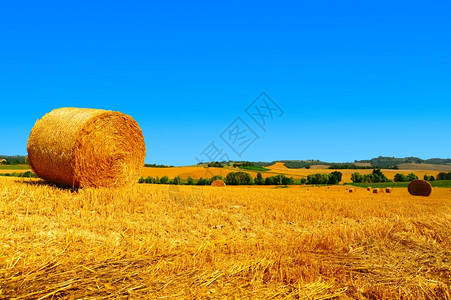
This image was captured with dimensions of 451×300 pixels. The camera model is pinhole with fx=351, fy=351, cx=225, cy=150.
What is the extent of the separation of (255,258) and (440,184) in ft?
122

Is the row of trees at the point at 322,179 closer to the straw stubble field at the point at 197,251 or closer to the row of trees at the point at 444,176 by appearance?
the row of trees at the point at 444,176

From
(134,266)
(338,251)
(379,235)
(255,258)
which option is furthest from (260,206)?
(134,266)

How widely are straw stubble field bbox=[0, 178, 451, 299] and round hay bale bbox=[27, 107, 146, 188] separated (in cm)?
75

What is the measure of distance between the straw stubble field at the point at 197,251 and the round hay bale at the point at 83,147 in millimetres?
752

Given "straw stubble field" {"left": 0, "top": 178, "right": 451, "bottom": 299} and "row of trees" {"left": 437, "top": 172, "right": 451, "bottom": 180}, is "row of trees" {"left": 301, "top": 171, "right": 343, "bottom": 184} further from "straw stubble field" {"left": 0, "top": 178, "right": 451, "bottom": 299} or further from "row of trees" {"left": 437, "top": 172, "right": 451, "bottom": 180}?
"straw stubble field" {"left": 0, "top": 178, "right": 451, "bottom": 299}

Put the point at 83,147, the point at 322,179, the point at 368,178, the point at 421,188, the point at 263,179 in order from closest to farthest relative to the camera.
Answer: the point at 83,147
the point at 421,188
the point at 263,179
the point at 322,179
the point at 368,178

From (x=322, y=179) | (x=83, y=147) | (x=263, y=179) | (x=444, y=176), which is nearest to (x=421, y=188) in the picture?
(x=322, y=179)

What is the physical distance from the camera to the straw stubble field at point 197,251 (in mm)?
4223

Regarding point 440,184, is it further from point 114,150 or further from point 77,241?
point 77,241

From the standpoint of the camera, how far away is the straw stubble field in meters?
4.22

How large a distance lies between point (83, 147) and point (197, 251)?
6.23 metres

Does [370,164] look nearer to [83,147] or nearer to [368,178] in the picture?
[368,178]

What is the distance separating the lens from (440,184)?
3581 cm

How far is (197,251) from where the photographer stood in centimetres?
580
